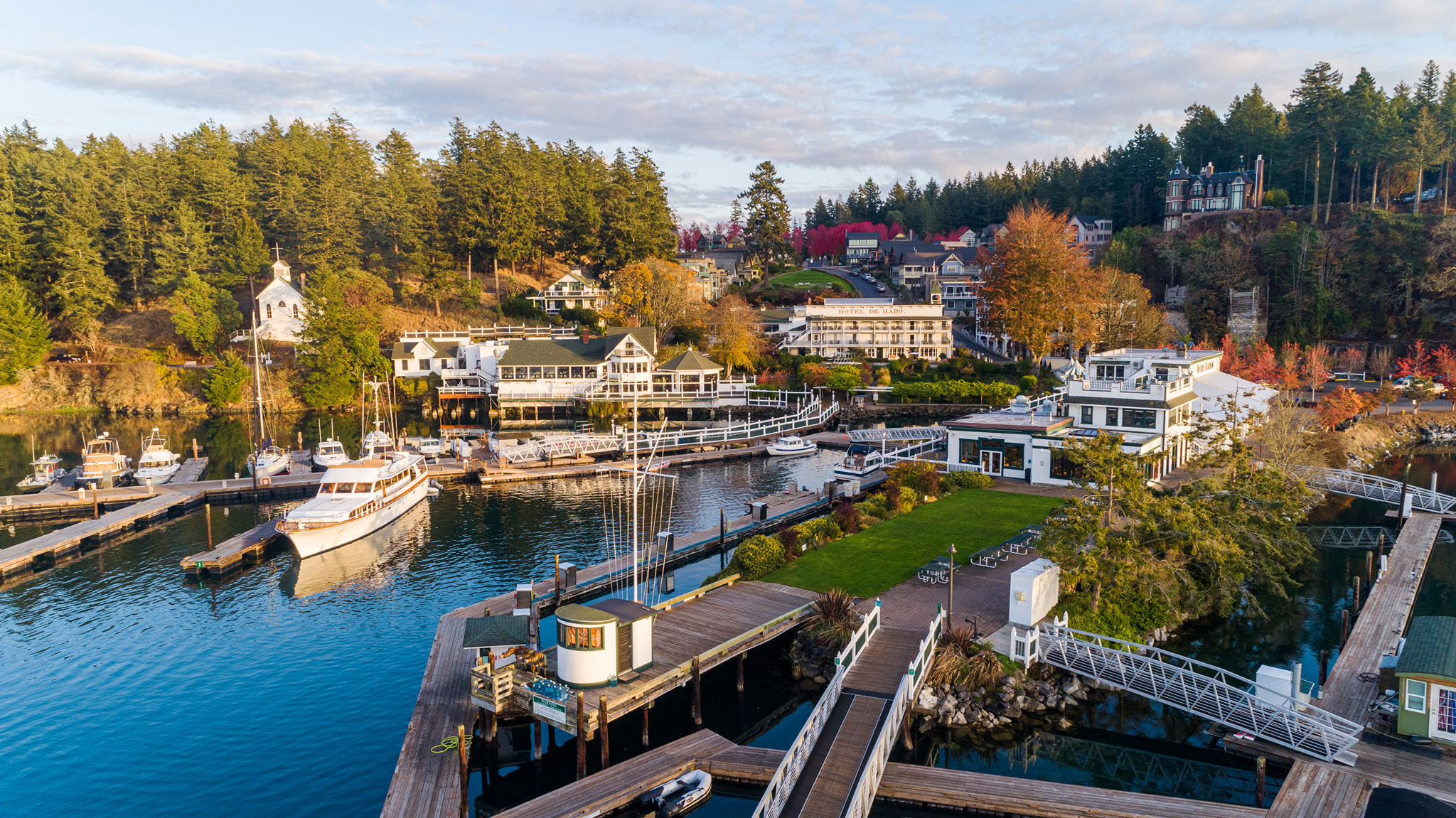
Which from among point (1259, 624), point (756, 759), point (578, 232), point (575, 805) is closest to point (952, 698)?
point (756, 759)

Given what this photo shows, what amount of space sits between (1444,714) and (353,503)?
40105 mm

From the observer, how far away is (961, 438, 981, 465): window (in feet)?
145

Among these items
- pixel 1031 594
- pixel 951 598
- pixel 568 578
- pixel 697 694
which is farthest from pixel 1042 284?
pixel 697 694

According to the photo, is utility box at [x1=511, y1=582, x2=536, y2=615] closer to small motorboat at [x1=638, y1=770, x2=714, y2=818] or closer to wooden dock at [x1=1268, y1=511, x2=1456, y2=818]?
small motorboat at [x1=638, y1=770, x2=714, y2=818]

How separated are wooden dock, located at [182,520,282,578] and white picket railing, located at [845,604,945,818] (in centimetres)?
2985

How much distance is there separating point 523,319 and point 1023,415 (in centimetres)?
6801

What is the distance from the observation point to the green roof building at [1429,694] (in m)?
18.3

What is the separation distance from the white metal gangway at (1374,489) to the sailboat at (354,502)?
4532 cm

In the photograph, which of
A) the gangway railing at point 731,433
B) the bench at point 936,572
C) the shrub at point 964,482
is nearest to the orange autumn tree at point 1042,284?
the gangway railing at point 731,433

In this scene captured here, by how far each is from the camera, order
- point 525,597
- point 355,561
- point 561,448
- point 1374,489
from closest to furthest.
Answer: point 525,597, point 355,561, point 1374,489, point 561,448

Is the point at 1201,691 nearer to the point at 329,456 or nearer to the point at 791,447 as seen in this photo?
the point at 791,447

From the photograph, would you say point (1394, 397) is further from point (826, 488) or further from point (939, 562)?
point (939, 562)

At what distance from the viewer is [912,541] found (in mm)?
33031

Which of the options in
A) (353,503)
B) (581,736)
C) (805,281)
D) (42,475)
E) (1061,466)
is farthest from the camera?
(805,281)
